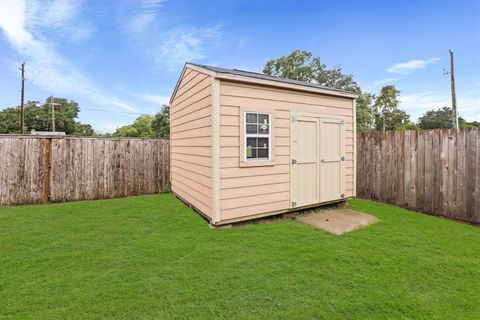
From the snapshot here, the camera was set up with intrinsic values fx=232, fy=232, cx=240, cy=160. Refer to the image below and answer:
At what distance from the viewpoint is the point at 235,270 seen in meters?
2.80

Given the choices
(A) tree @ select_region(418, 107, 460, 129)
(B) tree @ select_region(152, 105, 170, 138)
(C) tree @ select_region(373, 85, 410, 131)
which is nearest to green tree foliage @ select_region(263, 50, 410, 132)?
(C) tree @ select_region(373, 85, 410, 131)

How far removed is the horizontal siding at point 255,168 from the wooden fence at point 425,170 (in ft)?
8.05

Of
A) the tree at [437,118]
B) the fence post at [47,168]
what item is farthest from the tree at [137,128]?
the tree at [437,118]

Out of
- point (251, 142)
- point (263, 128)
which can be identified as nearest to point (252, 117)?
point (263, 128)

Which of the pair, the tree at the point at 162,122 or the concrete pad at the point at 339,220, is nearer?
the concrete pad at the point at 339,220

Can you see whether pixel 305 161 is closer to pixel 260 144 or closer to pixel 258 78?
pixel 260 144

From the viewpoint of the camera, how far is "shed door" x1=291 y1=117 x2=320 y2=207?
4.98m

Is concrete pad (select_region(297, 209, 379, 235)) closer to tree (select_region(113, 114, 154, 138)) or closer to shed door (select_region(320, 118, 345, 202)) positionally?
shed door (select_region(320, 118, 345, 202))

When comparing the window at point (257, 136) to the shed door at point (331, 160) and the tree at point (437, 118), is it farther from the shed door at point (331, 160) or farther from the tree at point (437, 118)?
the tree at point (437, 118)

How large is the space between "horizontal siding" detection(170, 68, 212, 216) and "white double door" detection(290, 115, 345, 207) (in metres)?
1.82

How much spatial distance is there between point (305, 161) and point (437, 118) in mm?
59057

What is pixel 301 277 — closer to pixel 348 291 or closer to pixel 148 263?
pixel 348 291

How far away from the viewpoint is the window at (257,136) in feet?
14.5

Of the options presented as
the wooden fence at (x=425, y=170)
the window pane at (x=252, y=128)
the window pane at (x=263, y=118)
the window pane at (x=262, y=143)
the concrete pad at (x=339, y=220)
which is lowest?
the concrete pad at (x=339, y=220)
